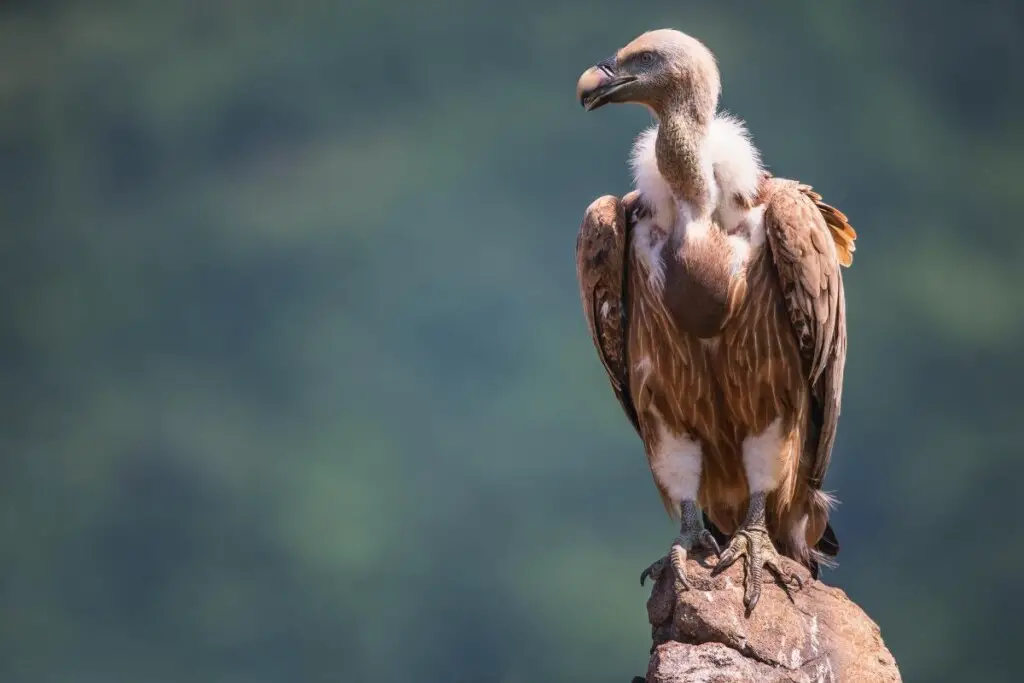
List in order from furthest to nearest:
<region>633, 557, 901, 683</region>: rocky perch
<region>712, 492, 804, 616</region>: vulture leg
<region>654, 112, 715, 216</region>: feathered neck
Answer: <region>654, 112, 715, 216</region>: feathered neck, <region>712, 492, 804, 616</region>: vulture leg, <region>633, 557, 901, 683</region>: rocky perch

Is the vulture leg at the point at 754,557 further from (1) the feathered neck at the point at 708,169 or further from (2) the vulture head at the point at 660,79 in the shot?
(2) the vulture head at the point at 660,79

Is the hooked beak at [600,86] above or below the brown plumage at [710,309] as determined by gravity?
above

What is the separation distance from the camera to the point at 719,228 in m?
5.75

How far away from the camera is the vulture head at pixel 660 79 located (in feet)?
18.6

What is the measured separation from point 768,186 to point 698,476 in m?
1.12

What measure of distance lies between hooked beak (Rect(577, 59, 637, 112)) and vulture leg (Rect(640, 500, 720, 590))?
1.52m

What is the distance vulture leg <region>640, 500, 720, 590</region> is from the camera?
18.2 ft

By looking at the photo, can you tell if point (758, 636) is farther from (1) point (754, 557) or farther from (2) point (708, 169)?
(2) point (708, 169)

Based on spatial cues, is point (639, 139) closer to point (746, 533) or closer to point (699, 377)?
point (699, 377)

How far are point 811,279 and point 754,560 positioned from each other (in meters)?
1.03

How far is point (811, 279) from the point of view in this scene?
5707 mm

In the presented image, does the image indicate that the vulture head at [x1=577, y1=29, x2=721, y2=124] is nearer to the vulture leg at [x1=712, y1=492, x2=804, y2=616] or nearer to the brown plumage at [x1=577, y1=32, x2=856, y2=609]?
the brown plumage at [x1=577, y1=32, x2=856, y2=609]

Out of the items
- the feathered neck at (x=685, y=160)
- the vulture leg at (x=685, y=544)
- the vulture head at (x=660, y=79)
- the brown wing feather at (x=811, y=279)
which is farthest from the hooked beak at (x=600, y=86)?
the vulture leg at (x=685, y=544)

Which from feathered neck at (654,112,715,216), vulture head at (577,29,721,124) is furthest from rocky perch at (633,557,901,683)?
vulture head at (577,29,721,124)
